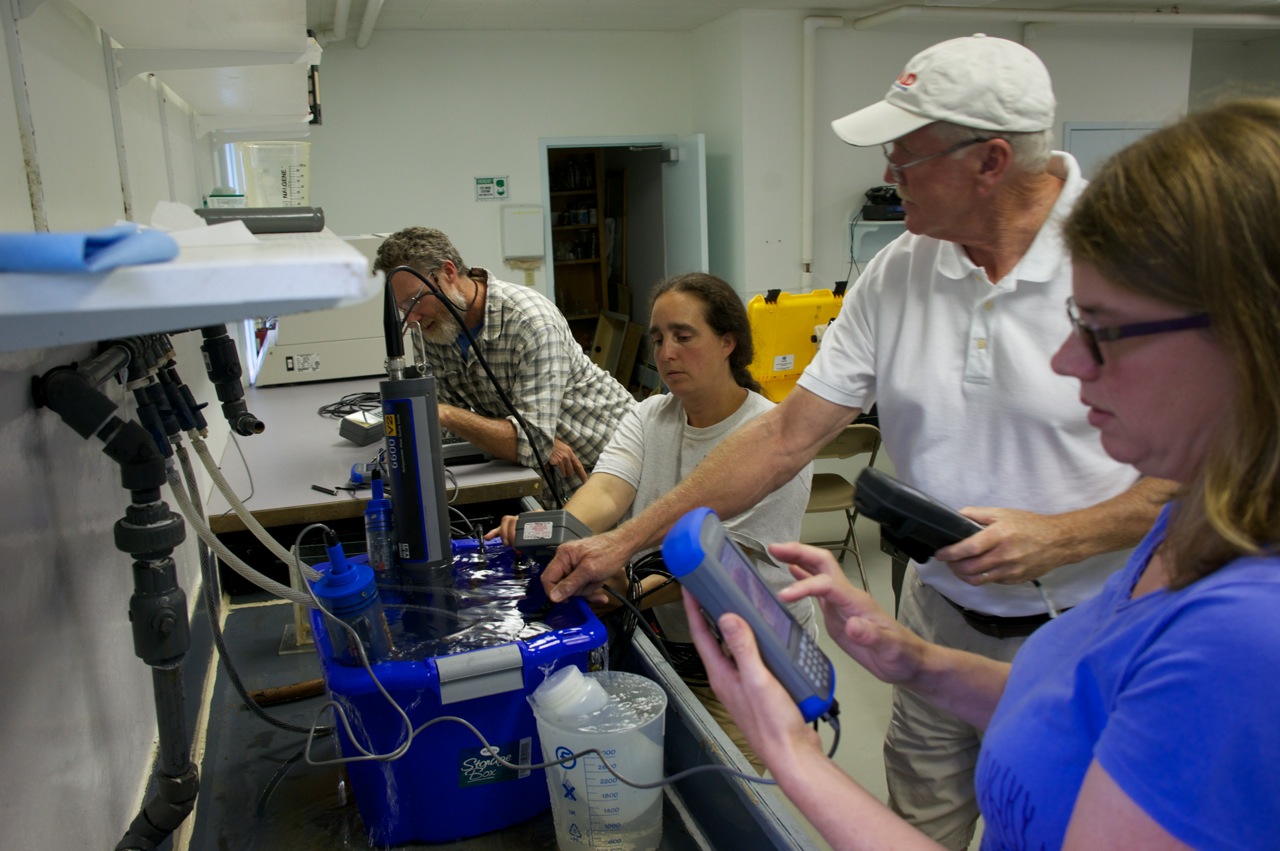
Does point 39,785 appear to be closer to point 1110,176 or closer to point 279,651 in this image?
point 279,651

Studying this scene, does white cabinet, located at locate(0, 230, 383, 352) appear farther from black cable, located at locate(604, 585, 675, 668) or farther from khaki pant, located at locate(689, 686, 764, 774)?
khaki pant, located at locate(689, 686, 764, 774)

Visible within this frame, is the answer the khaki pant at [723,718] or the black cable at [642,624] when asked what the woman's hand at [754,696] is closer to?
the black cable at [642,624]

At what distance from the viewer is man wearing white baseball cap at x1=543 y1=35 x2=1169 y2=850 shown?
1.19 meters

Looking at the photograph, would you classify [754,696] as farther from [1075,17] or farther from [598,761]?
[1075,17]

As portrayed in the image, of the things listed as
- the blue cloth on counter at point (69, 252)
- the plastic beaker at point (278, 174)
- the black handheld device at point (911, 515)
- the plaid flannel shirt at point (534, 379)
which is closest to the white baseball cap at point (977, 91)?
the black handheld device at point (911, 515)

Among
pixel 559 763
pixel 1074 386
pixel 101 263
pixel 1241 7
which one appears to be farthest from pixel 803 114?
pixel 101 263

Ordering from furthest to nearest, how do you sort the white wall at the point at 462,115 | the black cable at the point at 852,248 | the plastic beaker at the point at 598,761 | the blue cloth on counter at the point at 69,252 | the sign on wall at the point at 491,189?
the black cable at the point at 852,248, the sign on wall at the point at 491,189, the white wall at the point at 462,115, the plastic beaker at the point at 598,761, the blue cloth on counter at the point at 69,252

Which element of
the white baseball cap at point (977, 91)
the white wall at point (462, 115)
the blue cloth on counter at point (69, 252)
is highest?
the white wall at point (462, 115)

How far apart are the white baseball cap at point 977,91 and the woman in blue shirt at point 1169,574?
62 cm

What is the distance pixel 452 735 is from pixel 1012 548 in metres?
0.72

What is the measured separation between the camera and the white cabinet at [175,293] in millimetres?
401

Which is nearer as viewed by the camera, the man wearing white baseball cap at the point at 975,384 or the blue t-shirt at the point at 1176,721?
the blue t-shirt at the point at 1176,721

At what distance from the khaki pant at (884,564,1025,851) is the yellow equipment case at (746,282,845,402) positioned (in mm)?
2809

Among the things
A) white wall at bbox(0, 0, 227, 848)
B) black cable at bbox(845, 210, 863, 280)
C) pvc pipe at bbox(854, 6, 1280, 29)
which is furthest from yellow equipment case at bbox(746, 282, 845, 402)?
white wall at bbox(0, 0, 227, 848)
